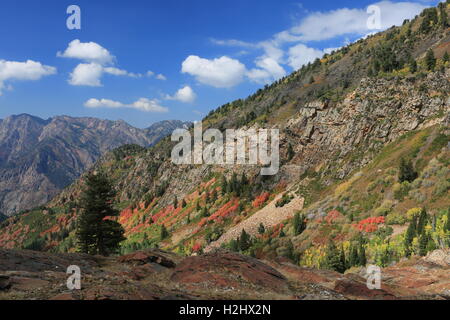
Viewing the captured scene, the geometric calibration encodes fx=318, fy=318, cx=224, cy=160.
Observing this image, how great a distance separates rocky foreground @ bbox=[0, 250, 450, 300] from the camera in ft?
39.6

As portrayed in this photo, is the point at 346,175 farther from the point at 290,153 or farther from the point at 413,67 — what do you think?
the point at 413,67

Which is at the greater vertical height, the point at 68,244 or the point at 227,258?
the point at 227,258

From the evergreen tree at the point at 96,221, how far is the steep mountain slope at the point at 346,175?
2317 cm

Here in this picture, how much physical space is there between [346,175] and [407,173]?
17.8 metres

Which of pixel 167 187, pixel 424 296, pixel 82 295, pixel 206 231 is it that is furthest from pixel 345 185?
pixel 167 187

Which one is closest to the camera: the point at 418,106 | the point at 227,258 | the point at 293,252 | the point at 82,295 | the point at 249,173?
the point at 82,295

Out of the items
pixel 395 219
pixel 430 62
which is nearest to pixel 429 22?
pixel 430 62

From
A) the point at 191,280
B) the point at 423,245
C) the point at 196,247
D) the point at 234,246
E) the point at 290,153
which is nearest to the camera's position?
the point at 191,280

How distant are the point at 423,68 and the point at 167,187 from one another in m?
99.8

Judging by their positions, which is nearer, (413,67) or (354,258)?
(354,258)

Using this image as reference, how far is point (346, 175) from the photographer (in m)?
61.0

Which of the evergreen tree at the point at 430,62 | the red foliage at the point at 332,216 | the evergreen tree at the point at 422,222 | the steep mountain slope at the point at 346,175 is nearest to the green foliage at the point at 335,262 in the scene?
the steep mountain slope at the point at 346,175
